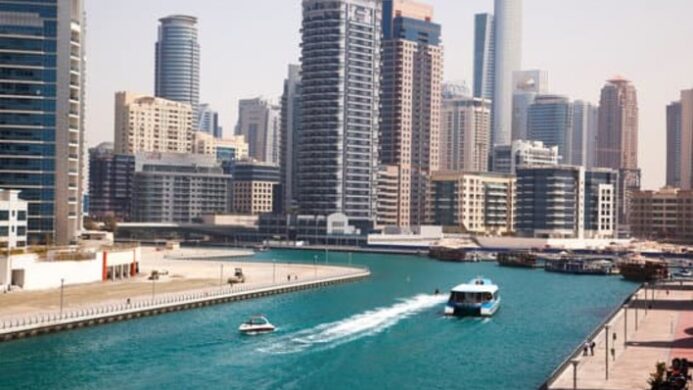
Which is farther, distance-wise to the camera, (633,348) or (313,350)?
(313,350)

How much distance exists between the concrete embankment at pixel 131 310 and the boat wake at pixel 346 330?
2186 cm

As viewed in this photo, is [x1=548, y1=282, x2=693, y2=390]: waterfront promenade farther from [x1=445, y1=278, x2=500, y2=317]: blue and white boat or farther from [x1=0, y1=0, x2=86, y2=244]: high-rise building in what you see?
[x1=0, y1=0, x2=86, y2=244]: high-rise building

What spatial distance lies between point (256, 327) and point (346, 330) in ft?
33.9

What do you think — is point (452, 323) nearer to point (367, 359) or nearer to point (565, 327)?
point (565, 327)

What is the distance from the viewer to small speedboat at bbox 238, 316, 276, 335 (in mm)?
116850

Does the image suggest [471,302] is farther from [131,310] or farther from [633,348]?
[633,348]

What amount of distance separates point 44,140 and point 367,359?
117130 mm

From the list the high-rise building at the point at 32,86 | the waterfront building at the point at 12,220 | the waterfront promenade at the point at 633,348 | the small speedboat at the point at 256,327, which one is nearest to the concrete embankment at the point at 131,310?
the small speedboat at the point at 256,327

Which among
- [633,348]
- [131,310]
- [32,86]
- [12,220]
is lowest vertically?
[131,310]

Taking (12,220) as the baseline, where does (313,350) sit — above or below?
below

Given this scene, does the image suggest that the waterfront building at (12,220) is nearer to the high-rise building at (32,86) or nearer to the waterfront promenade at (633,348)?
the high-rise building at (32,86)

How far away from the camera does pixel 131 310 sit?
418ft

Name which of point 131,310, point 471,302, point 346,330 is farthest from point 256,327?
point 471,302

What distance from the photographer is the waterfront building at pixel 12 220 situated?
549 ft
